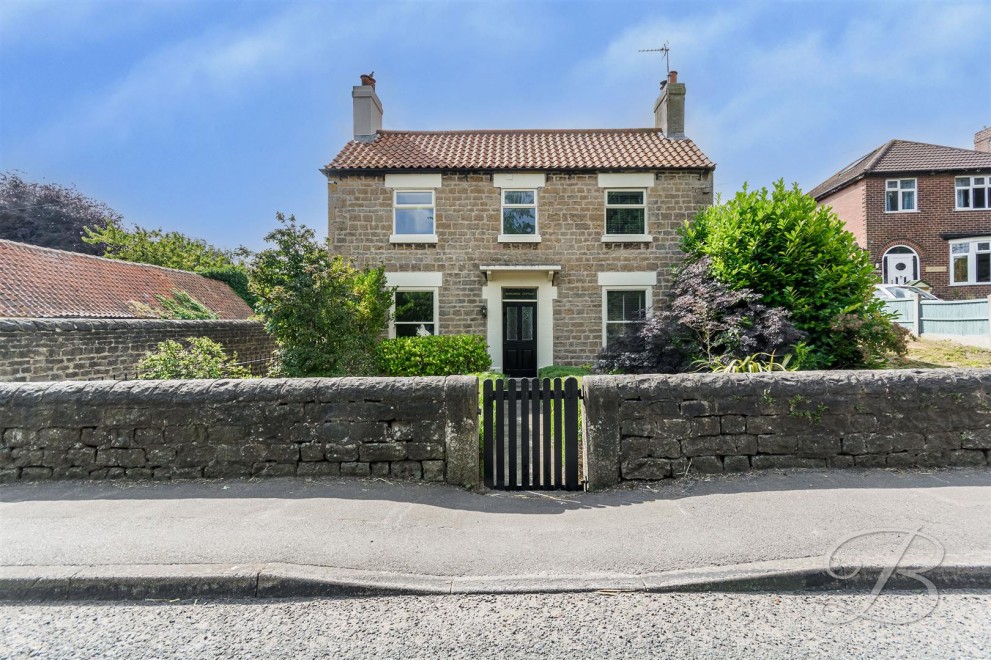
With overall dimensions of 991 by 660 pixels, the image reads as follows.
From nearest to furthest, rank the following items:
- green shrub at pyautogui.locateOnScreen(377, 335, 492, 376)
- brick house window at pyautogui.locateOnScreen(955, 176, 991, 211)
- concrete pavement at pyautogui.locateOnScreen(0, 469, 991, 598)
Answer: concrete pavement at pyautogui.locateOnScreen(0, 469, 991, 598), green shrub at pyautogui.locateOnScreen(377, 335, 492, 376), brick house window at pyautogui.locateOnScreen(955, 176, 991, 211)

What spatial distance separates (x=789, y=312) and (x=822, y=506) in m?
5.23

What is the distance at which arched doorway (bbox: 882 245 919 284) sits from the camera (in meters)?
22.9

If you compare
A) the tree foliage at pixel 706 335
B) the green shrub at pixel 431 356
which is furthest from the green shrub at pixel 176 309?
the tree foliage at pixel 706 335

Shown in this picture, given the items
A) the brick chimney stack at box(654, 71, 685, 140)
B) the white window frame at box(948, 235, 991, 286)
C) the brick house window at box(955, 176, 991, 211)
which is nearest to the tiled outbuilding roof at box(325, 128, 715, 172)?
the brick chimney stack at box(654, 71, 685, 140)

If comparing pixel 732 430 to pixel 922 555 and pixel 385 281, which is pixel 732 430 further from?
pixel 385 281

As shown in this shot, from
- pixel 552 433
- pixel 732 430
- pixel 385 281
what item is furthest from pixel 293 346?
pixel 732 430

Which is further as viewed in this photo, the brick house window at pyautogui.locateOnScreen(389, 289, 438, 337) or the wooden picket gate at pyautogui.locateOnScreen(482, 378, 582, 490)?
the brick house window at pyautogui.locateOnScreen(389, 289, 438, 337)

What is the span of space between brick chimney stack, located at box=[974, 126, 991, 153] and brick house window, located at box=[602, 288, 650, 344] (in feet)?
92.5

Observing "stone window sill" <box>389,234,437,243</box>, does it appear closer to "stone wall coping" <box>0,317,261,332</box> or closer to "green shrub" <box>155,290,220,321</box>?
"stone wall coping" <box>0,317,261,332</box>

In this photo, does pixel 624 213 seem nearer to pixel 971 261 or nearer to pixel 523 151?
pixel 523 151

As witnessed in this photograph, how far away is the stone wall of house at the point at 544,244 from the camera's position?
13.5 m

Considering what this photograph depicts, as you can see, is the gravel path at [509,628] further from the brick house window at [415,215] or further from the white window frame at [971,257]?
the white window frame at [971,257]

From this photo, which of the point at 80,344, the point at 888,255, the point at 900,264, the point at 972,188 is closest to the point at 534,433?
the point at 80,344

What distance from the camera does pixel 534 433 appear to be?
5082mm
